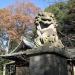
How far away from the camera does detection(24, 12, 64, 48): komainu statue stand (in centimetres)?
650

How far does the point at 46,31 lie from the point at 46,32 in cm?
4

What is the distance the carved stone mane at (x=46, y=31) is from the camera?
256 inches

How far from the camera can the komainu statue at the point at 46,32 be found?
256 inches

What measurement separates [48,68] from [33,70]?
0.42m

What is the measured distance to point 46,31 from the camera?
6684 mm

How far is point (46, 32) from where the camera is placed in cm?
666

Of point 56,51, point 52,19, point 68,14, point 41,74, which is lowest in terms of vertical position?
point 41,74

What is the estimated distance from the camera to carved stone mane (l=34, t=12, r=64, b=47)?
21.3ft

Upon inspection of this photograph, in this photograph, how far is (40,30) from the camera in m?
6.74

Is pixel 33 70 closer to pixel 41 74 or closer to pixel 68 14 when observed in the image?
pixel 41 74

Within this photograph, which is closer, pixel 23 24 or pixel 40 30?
pixel 40 30

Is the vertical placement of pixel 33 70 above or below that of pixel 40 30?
below

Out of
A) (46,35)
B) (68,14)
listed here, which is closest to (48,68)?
(46,35)

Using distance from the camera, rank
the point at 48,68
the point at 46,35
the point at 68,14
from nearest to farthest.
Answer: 1. the point at 48,68
2. the point at 46,35
3. the point at 68,14
